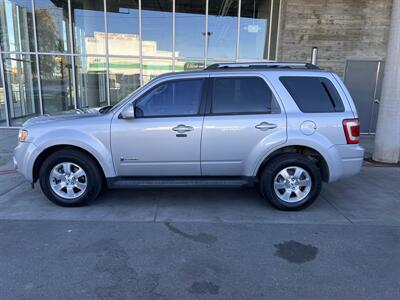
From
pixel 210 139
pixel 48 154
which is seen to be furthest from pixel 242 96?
pixel 48 154

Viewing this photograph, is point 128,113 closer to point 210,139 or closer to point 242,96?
point 210,139

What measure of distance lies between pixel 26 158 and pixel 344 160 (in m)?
4.54

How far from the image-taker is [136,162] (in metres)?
4.48

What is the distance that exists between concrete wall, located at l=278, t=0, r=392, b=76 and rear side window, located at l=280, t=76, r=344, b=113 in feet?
22.2

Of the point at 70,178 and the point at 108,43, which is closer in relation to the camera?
the point at 70,178

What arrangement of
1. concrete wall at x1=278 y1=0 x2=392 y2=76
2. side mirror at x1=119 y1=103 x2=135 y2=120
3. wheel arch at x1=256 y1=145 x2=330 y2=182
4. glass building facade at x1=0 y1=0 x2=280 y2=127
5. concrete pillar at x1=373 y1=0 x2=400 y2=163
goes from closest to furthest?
side mirror at x1=119 y1=103 x2=135 y2=120 → wheel arch at x1=256 y1=145 x2=330 y2=182 → concrete pillar at x1=373 y1=0 x2=400 y2=163 → concrete wall at x1=278 y1=0 x2=392 y2=76 → glass building facade at x1=0 y1=0 x2=280 y2=127

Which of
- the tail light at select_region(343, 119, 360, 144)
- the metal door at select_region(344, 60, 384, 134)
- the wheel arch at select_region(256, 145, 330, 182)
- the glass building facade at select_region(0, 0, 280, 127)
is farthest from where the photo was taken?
the glass building facade at select_region(0, 0, 280, 127)

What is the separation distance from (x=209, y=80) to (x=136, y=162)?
1.58m

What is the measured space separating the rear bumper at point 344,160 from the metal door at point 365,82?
24.2 feet

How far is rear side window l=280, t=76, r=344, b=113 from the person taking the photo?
4.48 metres

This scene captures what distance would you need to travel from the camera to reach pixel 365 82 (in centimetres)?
1089

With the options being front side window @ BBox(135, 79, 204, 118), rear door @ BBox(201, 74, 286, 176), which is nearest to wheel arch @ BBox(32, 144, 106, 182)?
front side window @ BBox(135, 79, 204, 118)

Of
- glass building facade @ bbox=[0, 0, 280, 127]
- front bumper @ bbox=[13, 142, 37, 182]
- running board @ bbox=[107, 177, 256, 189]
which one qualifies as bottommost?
running board @ bbox=[107, 177, 256, 189]

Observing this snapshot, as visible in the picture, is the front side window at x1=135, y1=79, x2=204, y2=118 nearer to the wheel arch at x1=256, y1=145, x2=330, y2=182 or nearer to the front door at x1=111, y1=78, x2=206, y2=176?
the front door at x1=111, y1=78, x2=206, y2=176
